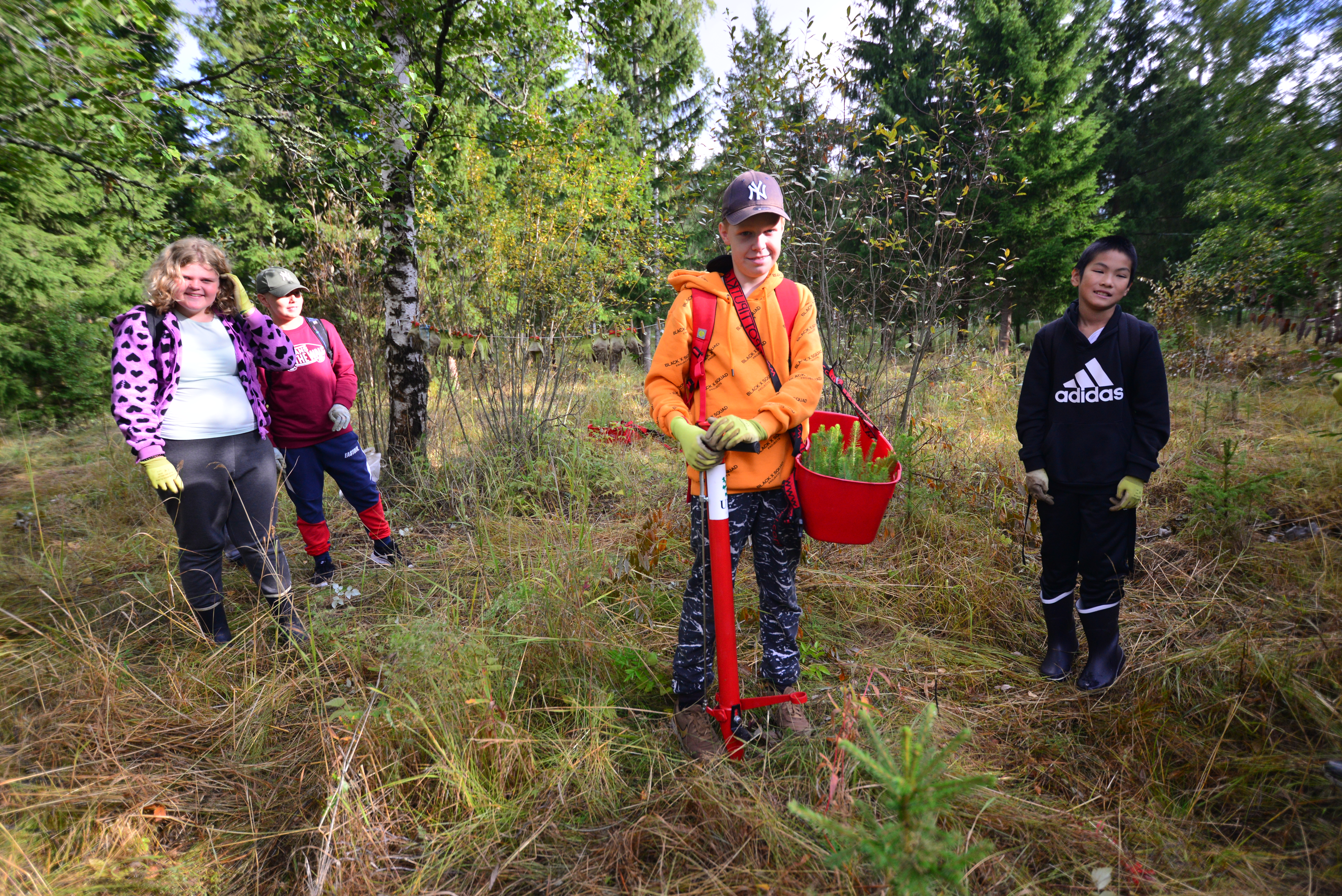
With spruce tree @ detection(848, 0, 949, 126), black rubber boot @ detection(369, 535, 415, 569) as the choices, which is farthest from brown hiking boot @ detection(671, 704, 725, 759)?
spruce tree @ detection(848, 0, 949, 126)

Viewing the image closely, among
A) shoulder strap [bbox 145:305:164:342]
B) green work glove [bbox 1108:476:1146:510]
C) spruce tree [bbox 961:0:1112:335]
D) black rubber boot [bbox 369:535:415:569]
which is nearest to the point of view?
green work glove [bbox 1108:476:1146:510]

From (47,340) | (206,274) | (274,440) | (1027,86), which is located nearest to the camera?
(206,274)

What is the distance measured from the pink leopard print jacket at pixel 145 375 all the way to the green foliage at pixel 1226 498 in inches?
199

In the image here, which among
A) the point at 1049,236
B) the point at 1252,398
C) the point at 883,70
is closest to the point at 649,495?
the point at 1252,398

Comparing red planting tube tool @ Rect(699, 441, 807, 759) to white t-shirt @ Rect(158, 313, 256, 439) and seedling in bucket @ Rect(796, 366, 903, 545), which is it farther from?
white t-shirt @ Rect(158, 313, 256, 439)

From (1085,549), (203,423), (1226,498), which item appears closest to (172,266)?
(203,423)

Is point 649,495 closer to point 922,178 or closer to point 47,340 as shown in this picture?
point 922,178

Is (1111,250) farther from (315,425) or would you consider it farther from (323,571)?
(323,571)

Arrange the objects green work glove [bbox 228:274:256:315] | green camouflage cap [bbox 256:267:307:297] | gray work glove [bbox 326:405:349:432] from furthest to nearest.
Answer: gray work glove [bbox 326:405:349:432], green camouflage cap [bbox 256:267:307:297], green work glove [bbox 228:274:256:315]

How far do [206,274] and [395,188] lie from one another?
231cm

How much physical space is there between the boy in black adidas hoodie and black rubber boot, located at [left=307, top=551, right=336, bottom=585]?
3788 millimetres

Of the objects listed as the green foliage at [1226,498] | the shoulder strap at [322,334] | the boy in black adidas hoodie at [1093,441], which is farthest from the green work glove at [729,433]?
the green foliage at [1226,498]

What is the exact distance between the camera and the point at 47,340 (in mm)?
7832

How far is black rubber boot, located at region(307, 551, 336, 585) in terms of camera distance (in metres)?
3.46
